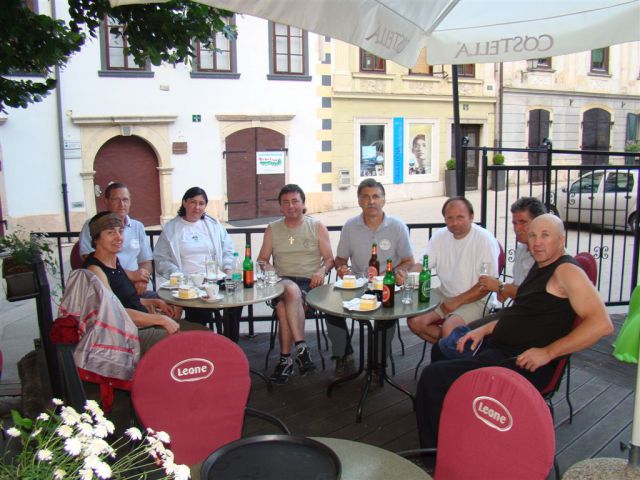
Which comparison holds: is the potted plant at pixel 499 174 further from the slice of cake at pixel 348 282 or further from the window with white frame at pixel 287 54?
the slice of cake at pixel 348 282

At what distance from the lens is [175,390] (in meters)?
2.17

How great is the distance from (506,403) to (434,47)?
2.79 meters

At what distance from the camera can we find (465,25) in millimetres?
3795

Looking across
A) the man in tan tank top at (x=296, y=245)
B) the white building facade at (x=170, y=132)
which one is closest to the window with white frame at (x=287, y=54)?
the white building facade at (x=170, y=132)

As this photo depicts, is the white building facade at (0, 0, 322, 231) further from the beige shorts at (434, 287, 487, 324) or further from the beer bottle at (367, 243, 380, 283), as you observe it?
the beige shorts at (434, 287, 487, 324)

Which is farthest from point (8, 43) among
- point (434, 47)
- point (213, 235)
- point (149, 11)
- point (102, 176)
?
point (102, 176)

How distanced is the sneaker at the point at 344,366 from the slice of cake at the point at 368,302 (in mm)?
929

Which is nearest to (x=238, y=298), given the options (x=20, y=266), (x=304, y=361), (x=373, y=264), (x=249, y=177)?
(x=304, y=361)

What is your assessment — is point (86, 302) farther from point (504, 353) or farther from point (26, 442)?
point (504, 353)

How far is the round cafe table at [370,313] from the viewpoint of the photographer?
→ 3.47 m

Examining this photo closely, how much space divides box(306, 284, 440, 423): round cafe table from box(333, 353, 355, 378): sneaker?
0.42 ft

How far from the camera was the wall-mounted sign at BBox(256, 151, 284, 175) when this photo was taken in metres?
15.2

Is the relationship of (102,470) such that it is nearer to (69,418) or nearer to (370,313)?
(69,418)

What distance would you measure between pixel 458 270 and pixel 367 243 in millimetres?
734
